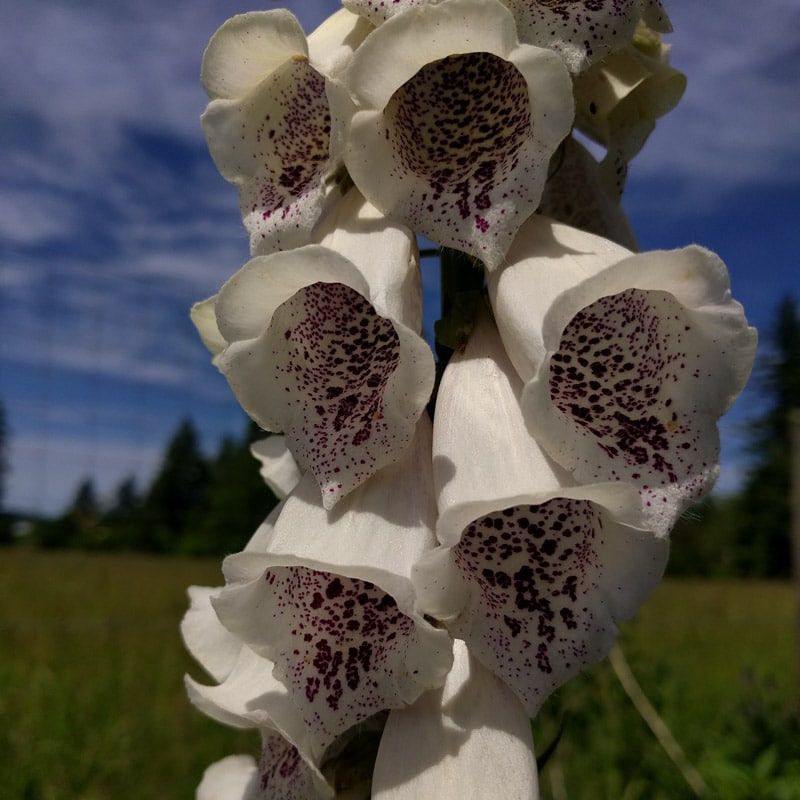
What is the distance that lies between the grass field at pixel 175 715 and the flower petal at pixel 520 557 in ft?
0.64

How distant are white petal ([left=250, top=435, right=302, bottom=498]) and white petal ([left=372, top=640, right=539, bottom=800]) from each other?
1.41 ft

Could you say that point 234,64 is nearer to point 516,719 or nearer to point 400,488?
point 400,488

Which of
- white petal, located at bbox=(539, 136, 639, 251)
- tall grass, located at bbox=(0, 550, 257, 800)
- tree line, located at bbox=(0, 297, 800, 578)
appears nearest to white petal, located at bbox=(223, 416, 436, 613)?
white petal, located at bbox=(539, 136, 639, 251)

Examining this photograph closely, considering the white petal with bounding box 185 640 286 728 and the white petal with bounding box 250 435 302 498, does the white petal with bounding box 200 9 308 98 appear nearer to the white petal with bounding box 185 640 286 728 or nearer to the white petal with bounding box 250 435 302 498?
the white petal with bounding box 250 435 302 498

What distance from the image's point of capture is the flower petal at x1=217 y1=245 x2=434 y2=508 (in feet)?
2.61

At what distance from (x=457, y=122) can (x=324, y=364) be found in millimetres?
328

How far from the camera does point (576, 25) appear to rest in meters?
0.88

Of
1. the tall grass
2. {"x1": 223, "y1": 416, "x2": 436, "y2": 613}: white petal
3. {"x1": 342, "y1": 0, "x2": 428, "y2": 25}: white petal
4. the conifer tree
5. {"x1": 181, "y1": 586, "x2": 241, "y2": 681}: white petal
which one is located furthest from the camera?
the conifer tree

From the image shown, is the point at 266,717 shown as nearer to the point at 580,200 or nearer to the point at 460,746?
the point at 460,746

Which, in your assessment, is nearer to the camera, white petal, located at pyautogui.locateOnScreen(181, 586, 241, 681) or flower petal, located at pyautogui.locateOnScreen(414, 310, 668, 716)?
flower petal, located at pyautogui.locateOnScreen(414, 310, 668, 716)

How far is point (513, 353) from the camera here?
0.85 meters

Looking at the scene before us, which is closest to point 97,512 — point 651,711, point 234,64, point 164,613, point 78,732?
point 164,613

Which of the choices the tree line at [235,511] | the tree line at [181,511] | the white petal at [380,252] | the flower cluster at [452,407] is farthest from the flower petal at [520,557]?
the tree line at [181,511]

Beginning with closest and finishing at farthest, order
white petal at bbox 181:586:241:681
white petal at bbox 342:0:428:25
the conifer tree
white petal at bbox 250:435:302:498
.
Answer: white petal at bbox 342:0:428:25 < white petal at bbox 181:586:241:681 < white petal at bbox 250:435:302:498 < the conifer tree
